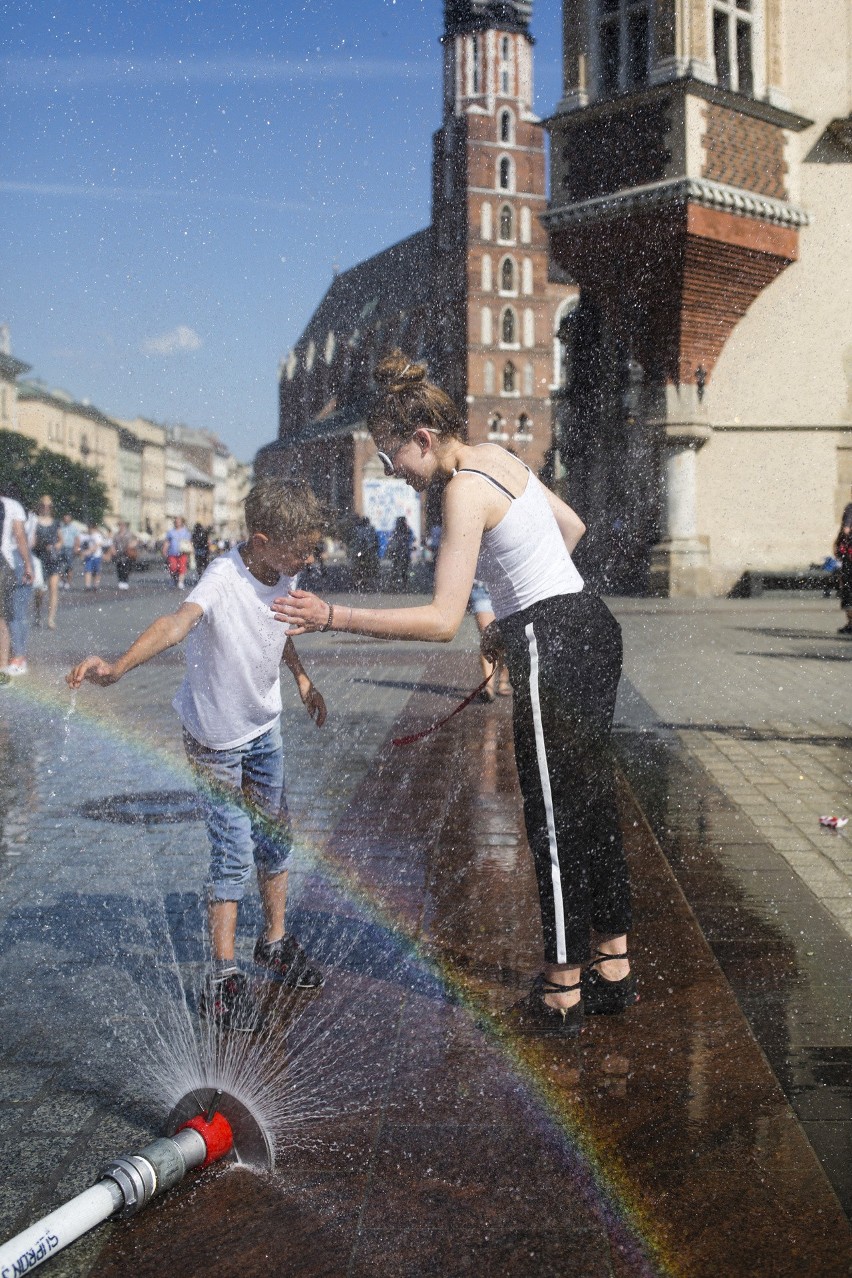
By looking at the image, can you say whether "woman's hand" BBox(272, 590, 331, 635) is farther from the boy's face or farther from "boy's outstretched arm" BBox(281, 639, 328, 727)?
"boy's outstretched arm" BBox(281, 639, 328, 727)

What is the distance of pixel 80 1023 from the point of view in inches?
148

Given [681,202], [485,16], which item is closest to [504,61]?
[485,16]

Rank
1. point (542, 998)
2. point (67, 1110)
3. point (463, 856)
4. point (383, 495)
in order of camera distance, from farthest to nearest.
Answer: point (383, 495) < point (463, 856) < point (542, 998) < point (67, 1110)

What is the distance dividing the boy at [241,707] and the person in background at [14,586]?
880cm

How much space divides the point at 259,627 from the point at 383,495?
5580 centimetres

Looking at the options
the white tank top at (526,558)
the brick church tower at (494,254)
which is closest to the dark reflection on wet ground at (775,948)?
the white tank top at (526,558)

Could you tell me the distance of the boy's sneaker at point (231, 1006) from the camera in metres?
3.68

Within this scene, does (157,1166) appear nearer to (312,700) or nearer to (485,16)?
(312,700)

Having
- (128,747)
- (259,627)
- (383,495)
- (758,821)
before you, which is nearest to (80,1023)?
(259,627)

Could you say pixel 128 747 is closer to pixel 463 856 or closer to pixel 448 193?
pixel 463 856

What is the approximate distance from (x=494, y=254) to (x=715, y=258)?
2186 inches

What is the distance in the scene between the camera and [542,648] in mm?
3543

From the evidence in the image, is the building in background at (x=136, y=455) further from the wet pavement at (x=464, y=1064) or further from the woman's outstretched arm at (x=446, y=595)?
the woman's outstretched arm at (x=446, y=595)

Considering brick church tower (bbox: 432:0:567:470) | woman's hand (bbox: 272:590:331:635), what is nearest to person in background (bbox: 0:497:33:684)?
woman's hand (bbox: 272:590:331:635)
